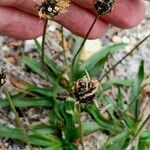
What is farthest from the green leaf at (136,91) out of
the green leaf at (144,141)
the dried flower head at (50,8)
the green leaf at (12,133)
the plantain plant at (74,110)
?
the dried flower head at (50,8)

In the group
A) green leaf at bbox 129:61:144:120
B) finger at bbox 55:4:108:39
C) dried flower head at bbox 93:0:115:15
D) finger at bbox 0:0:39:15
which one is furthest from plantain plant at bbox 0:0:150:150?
dried flower head at bbox 93:0:115:15

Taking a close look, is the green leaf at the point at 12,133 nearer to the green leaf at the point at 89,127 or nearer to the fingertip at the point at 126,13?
the green leaf at the point at 89,127

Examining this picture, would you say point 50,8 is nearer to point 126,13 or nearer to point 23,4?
point 23,4

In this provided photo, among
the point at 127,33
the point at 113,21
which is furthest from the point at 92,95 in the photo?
the point at 127,33

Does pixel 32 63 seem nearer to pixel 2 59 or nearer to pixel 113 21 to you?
pixel 2 59

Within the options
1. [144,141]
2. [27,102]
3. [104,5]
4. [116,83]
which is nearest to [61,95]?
[27,102]

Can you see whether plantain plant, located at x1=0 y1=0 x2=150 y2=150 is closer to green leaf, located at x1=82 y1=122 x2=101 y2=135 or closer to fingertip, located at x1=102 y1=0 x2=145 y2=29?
green leaf, located at x1=82 y1=122 x2=101 y2=135
